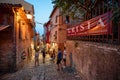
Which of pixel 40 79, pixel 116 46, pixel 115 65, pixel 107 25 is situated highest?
pixel 107 25

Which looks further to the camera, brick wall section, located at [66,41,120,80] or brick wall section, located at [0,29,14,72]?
brick wall section, located at [0,29,14,72]

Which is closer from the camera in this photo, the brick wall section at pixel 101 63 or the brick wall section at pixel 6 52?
the brick wall section at pixel 101 63

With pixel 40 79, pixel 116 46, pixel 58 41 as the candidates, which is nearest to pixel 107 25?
pixel 116 46

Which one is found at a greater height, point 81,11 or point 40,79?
point 81,11

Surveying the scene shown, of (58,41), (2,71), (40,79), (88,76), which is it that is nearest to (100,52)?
(88,76)

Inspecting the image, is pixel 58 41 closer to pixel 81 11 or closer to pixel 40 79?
pixel 81 11

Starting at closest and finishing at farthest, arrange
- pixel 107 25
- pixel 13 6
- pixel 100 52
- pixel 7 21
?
pixel 107 25
pixel 100 52
pixel 13 6
pixel 7 21

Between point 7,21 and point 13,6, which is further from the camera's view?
point 7,21

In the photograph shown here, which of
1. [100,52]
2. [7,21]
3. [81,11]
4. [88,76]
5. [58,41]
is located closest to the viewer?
[100,52]

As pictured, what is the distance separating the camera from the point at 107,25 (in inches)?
332

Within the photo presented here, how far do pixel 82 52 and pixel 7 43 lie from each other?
6.22 m

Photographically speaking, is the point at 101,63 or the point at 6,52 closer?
the point at 101,63

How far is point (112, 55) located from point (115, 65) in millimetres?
479

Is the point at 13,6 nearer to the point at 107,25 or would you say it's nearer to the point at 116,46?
the point at 107,25
